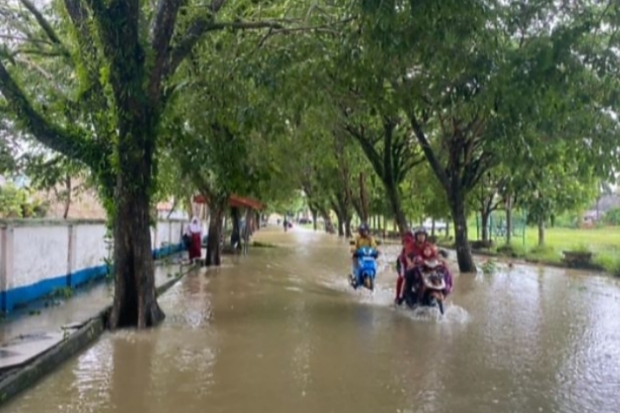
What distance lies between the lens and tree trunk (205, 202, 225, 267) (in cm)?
2005

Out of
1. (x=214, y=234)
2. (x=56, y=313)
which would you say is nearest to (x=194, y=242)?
(x=214, y=234)

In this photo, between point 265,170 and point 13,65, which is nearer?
point 13,65

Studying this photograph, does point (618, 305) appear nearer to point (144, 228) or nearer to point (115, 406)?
point (144, 228)

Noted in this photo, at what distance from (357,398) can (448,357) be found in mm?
2175

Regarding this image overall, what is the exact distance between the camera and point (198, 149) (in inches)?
456

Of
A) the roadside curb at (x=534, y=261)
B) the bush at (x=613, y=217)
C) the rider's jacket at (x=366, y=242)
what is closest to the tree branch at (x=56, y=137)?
the rider's jacket at (x=366, y=242)

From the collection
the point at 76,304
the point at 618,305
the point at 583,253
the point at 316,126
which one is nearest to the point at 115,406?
the point at 76,304

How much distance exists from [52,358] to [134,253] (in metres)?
2.73

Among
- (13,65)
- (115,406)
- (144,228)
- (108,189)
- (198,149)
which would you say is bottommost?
(115,406)

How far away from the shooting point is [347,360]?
281 inches

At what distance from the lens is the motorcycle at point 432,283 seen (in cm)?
1055

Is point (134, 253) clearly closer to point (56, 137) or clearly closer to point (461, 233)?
point (56, 137)

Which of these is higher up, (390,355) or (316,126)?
(316,126)

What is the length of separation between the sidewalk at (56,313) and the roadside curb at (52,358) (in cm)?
25
